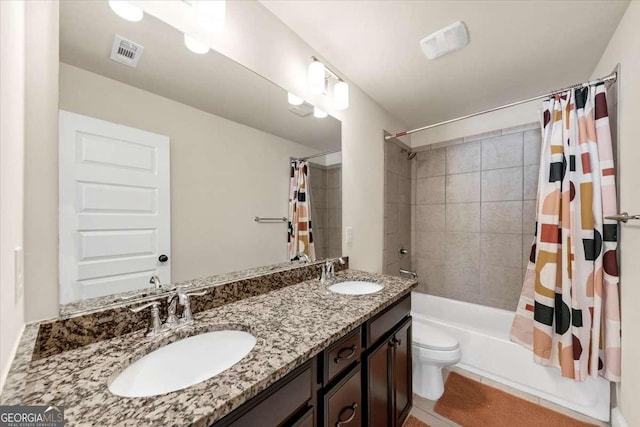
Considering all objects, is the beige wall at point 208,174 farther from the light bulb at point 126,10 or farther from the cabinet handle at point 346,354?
the cabinet handle at point 346,354

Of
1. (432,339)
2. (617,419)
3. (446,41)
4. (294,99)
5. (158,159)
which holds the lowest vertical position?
(617,419)

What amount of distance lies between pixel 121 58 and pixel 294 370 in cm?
118

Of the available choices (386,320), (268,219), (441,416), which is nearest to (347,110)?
(268,219)

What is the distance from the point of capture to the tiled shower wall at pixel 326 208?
5.38 feet

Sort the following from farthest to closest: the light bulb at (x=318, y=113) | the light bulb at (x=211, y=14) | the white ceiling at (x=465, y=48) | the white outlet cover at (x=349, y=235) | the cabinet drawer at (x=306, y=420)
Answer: the white outlet cover at (x=349, y=235), the light bulb at (x=318, y=113), the white ceiling at (x=465, y=48), the light bulb at (x=211, y=14), the cabinet drawer at (x=306, y=420)

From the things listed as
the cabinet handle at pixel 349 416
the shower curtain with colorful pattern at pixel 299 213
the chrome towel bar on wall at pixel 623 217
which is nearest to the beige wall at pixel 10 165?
the cabinet handle at pixel 349 416

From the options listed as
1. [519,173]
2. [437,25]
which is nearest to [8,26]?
[437,25]

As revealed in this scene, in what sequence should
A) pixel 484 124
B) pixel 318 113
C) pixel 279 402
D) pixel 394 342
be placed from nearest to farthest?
pixel 279 402, pixel 394 342, pixel 318 113, pixel 484 124

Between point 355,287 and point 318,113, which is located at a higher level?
point 318,113

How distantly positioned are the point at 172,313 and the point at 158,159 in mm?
574

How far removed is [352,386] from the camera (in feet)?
3.21

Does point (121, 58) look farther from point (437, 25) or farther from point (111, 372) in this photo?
point (437, 25)

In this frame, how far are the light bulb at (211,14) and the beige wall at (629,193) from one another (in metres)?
1.84

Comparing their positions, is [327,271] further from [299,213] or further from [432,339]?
[432,339]
